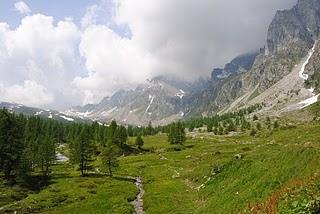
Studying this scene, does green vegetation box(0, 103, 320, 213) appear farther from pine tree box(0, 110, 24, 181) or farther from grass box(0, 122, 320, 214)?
pine tree box(0, 110, 24, 181)

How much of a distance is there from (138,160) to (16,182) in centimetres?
6258

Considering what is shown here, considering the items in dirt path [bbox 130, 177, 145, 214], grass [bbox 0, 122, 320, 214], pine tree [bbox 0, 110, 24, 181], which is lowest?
dirt path [bbox 130, 177, 145, 214]

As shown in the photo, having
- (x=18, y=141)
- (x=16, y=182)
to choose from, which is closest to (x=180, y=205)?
(x=16, y=182)

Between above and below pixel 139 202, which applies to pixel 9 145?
above

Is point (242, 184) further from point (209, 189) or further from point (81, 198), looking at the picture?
point (81, 198)

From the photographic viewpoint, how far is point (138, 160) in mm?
154000

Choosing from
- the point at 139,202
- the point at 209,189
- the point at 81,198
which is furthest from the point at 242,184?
the point at 81,198

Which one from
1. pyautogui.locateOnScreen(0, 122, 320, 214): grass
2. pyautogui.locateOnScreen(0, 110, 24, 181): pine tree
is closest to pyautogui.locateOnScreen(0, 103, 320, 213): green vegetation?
pyautogui.locateOnScreen(0, 122, 320, 214): grass

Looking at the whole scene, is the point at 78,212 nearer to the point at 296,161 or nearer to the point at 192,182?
the point at 192,182

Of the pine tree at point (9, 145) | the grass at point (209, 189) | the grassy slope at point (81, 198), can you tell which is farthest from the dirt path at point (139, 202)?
the pine tree at point (9, 145)

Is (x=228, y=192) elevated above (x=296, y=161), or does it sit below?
below

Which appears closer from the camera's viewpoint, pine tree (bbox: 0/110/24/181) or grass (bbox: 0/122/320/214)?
grass (bbox: 0/122/320/214)

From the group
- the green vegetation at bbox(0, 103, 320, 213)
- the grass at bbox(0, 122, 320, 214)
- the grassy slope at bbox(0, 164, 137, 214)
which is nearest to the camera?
the green vegetation at bbox(0, 103, 320, 213)

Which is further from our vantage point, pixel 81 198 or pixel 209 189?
pixel 81 198
